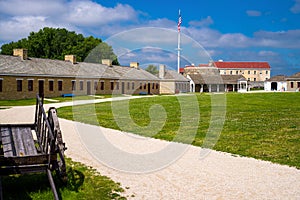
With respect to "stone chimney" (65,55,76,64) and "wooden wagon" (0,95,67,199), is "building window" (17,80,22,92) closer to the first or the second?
"stone chimney" (65,55,76,64)

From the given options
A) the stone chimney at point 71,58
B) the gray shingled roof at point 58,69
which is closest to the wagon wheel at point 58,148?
the gray shingled roof at point 58,69

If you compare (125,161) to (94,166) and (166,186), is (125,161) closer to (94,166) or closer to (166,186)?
(94,166)

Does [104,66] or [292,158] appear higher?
[104,66]

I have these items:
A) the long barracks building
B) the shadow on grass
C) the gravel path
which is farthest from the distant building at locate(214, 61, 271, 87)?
the shadow on grass

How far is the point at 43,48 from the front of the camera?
65.4m

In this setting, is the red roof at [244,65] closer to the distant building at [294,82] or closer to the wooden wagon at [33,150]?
the distant building at [294,82]

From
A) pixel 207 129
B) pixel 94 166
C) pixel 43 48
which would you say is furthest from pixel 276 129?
pixel 43 48

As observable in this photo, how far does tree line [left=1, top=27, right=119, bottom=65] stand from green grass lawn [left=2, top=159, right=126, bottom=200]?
55796 mm

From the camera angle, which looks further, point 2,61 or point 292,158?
point 2,61

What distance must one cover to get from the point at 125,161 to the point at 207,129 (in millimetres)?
6558

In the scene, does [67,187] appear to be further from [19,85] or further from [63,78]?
[63,78]

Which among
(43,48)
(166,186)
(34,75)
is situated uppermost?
(43,48)

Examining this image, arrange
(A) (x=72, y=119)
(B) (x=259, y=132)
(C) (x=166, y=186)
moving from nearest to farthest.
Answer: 1. (C) (x=166, y=186)
2. (B) (x=259, y=132)
3. (A) (x=72, y=119)

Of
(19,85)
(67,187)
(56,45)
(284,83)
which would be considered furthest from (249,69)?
(67,187)
